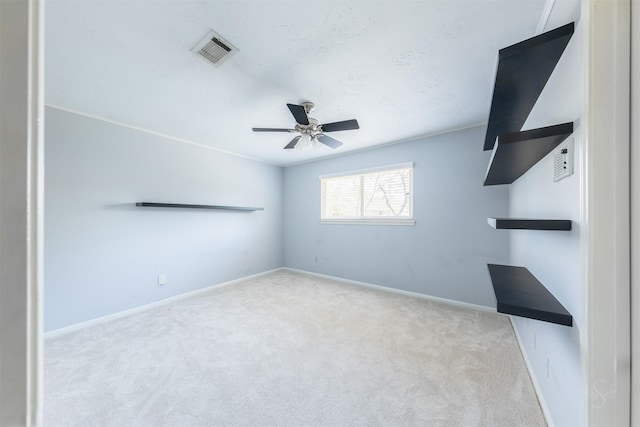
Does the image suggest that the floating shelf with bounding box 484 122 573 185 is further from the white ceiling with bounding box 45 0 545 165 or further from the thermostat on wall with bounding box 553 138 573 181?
the white ceiling with bounding box 45 0 545 165

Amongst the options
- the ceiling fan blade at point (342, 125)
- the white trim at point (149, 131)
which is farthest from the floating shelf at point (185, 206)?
the ceiling fan blade at point (342, 125)

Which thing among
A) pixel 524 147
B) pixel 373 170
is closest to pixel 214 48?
pixel 524 147

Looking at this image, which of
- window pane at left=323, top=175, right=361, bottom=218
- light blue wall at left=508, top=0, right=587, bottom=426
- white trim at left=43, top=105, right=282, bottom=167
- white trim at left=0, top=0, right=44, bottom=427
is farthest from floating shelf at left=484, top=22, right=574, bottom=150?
white trim at left=43, top=105, right=282, bottom=167

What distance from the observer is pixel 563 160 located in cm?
103

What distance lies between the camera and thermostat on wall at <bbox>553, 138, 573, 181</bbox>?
962 mm

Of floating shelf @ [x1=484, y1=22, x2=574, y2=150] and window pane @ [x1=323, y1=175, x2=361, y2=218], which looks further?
window pane @ [x1=323, y1=175, x2=361, y2=218]

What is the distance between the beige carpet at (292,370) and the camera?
1.46 meters

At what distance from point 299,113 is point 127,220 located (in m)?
2.53

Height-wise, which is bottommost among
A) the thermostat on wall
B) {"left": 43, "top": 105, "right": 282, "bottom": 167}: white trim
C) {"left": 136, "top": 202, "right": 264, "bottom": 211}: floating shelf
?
{"left": 136, "top": 202, "right": 264, "bottom": 211}: floating shelf

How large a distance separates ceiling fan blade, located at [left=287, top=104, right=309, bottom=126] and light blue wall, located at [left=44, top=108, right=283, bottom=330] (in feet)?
6.99
